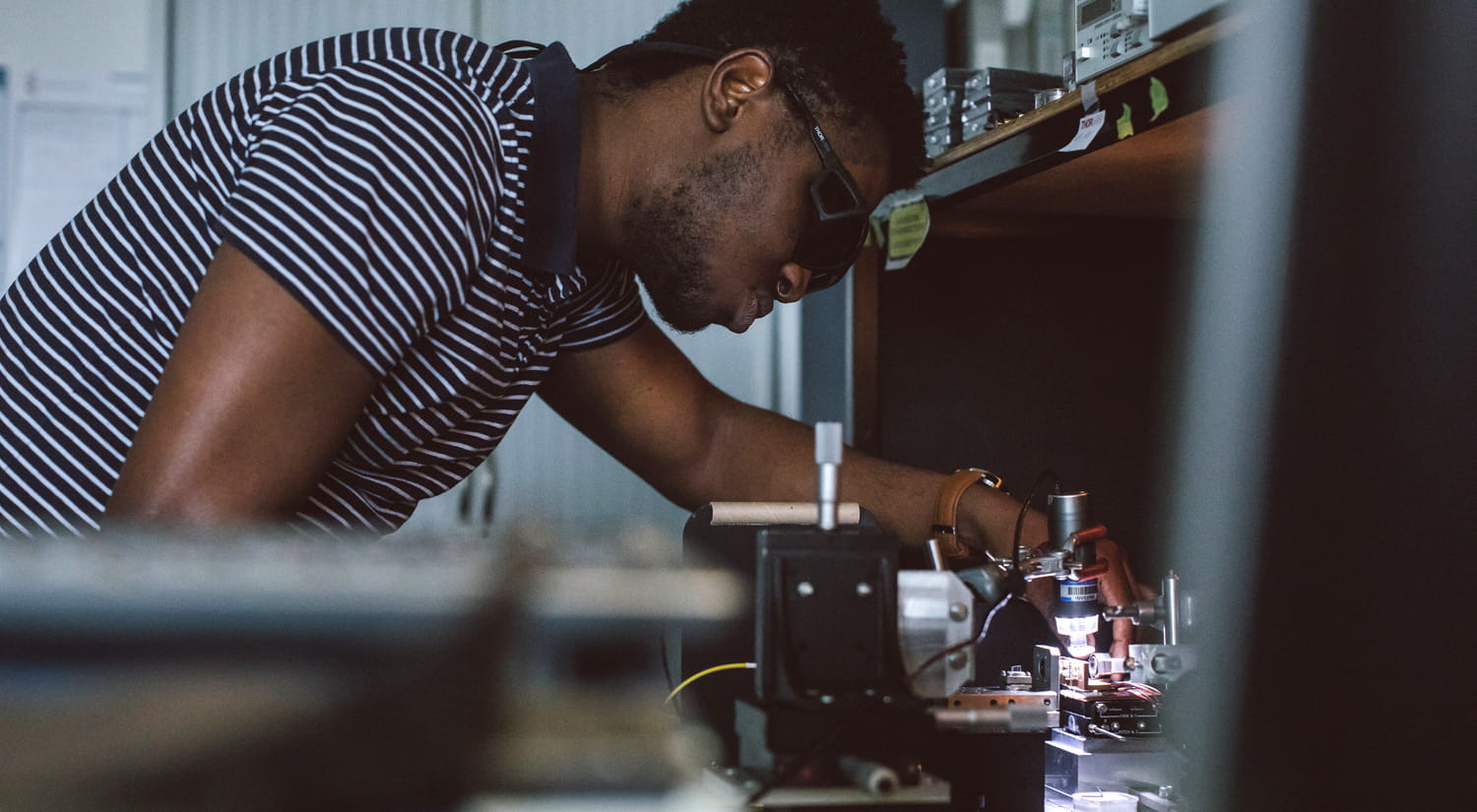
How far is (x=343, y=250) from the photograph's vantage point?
0.71m

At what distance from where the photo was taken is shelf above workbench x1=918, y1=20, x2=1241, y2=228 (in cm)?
93

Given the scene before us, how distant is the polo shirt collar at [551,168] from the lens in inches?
36.8

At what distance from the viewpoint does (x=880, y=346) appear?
1.69 m

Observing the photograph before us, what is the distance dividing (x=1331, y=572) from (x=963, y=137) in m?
1.27

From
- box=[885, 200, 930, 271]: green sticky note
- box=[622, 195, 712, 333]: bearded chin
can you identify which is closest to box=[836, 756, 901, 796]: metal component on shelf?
box=[622, 195, 712, 333]: bearded chin

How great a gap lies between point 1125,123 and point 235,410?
0.81 m

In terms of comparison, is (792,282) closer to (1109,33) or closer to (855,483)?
(855,483)

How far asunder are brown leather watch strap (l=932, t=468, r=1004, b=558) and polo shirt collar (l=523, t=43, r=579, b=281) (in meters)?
0.49

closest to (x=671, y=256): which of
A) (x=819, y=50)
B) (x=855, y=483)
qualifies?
(x=819, y=50)

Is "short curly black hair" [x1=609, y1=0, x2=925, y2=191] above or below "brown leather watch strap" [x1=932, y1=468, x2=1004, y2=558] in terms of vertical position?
above

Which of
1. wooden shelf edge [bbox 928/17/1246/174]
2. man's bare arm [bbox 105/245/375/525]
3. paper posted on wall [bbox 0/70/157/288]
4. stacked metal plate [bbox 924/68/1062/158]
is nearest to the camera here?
man's bare arm [bbox 105/245/375/525]

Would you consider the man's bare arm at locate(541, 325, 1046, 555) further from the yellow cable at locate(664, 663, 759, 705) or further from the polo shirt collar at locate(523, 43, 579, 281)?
the yellow cable at locate(664, 663, 759, 705)

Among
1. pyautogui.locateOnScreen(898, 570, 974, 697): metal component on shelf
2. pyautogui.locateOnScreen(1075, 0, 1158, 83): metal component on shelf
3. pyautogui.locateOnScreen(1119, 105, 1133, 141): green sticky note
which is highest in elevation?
pyautogui.locateOnScreen(1075, 0, 1158, 83): metal component on shelf

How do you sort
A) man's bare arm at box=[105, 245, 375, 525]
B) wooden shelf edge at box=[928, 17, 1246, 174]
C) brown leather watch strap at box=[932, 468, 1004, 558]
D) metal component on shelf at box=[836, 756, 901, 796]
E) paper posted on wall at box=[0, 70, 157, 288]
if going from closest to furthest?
metal component on shelf at box=[836, 756, 901, 796] → man's bare arm at box=[105, 245, 375, 525] → wooden shelf edge at box=[928, 17, 1246, 174] → brown leather watch strap at box=[932, 468, 1004, 558] → paper posted on wall at box=[0, 70, 157, 288]
